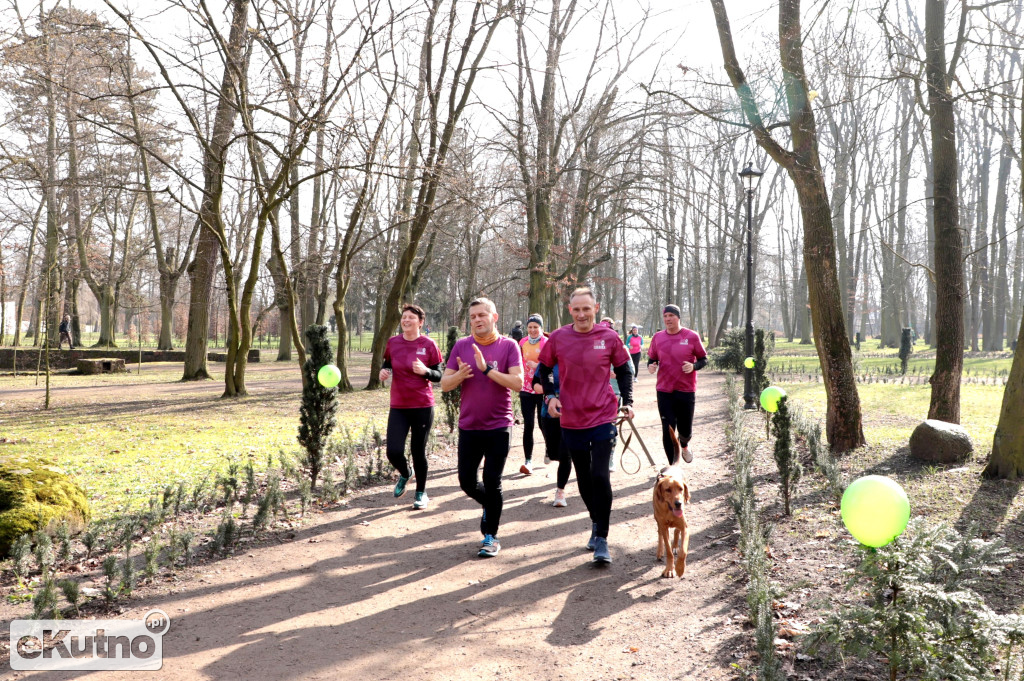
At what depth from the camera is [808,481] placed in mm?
7969

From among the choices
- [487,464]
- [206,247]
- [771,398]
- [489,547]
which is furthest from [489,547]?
[206,247]

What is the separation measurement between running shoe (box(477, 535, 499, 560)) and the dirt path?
0.07 m

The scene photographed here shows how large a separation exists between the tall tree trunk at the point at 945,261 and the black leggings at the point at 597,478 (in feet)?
20.8

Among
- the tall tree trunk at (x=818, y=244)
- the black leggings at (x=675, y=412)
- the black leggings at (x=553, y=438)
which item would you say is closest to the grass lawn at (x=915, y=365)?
the tall tree trunk at (x=818, y=244)

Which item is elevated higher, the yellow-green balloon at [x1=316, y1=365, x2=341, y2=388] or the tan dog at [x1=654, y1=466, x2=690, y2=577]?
the yellow-green balloon at [x1=316, y1=365, x2=341, y2=388]

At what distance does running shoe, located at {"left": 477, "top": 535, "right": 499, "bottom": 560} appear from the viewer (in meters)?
5.68

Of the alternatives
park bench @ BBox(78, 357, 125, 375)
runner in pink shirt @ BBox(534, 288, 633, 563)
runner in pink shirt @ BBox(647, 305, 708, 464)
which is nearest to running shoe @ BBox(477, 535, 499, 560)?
runner in pink shirt @ BBox(534, 288, 633, 563)

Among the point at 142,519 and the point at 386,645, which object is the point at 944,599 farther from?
the point at 142,519

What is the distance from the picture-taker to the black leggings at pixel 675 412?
328 inches

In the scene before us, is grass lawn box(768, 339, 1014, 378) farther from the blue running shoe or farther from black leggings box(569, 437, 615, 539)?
the blue running shoe

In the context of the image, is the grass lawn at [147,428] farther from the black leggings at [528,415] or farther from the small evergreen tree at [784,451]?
the small evergreen tree at [784,451]

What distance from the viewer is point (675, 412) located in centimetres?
852

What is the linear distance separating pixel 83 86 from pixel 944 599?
20579mm

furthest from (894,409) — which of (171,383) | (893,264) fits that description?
(893,264)
